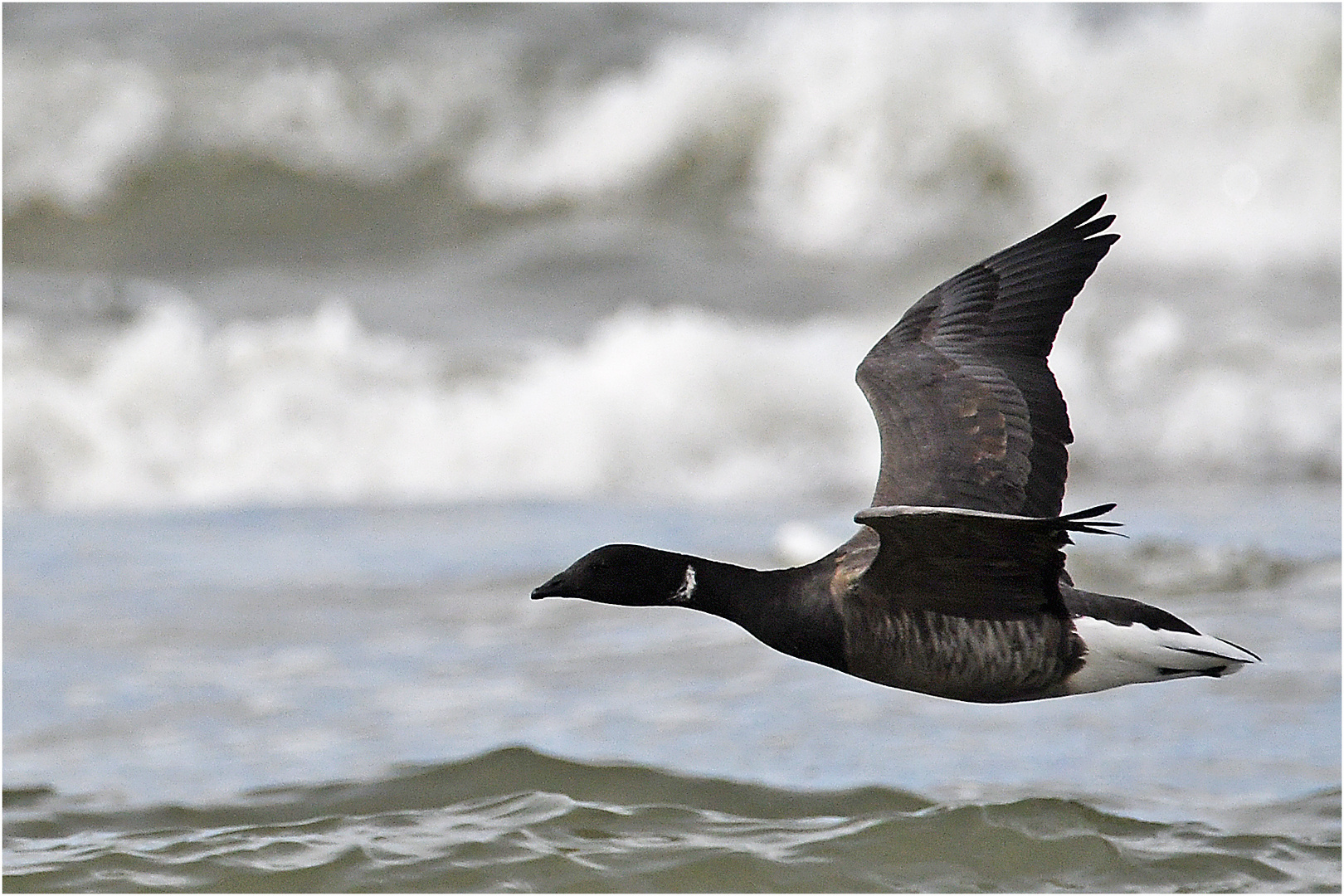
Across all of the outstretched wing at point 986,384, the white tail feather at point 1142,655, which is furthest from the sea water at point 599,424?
the outstretched wing at point 986,384

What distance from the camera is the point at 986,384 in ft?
14.7

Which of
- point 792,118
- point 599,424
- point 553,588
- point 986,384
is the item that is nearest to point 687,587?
point 553,588

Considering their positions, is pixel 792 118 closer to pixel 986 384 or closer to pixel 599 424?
pixel 599 424

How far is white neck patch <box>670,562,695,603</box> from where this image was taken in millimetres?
4094

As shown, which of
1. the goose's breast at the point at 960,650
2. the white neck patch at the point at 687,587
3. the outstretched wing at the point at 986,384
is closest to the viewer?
the goose's breast at the point at 960,650

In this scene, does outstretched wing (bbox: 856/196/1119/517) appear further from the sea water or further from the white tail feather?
the sea water

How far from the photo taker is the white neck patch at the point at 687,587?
161 inches

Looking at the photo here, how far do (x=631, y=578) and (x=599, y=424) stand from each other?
24.0ft

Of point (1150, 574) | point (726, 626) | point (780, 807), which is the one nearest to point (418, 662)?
point (726, 626)

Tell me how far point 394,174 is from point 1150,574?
375 inches

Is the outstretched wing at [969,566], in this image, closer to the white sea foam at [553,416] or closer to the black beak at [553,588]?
the black beak at [553,588]

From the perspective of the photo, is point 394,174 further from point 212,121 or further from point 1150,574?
point 1150,574

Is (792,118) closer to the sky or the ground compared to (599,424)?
closer to the sky

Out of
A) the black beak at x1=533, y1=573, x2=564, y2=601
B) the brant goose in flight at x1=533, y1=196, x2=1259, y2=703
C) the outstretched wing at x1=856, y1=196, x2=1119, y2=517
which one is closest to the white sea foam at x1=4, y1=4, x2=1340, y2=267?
the outstretched wing at x1=856, y1=196, x2=1119, y2=517
